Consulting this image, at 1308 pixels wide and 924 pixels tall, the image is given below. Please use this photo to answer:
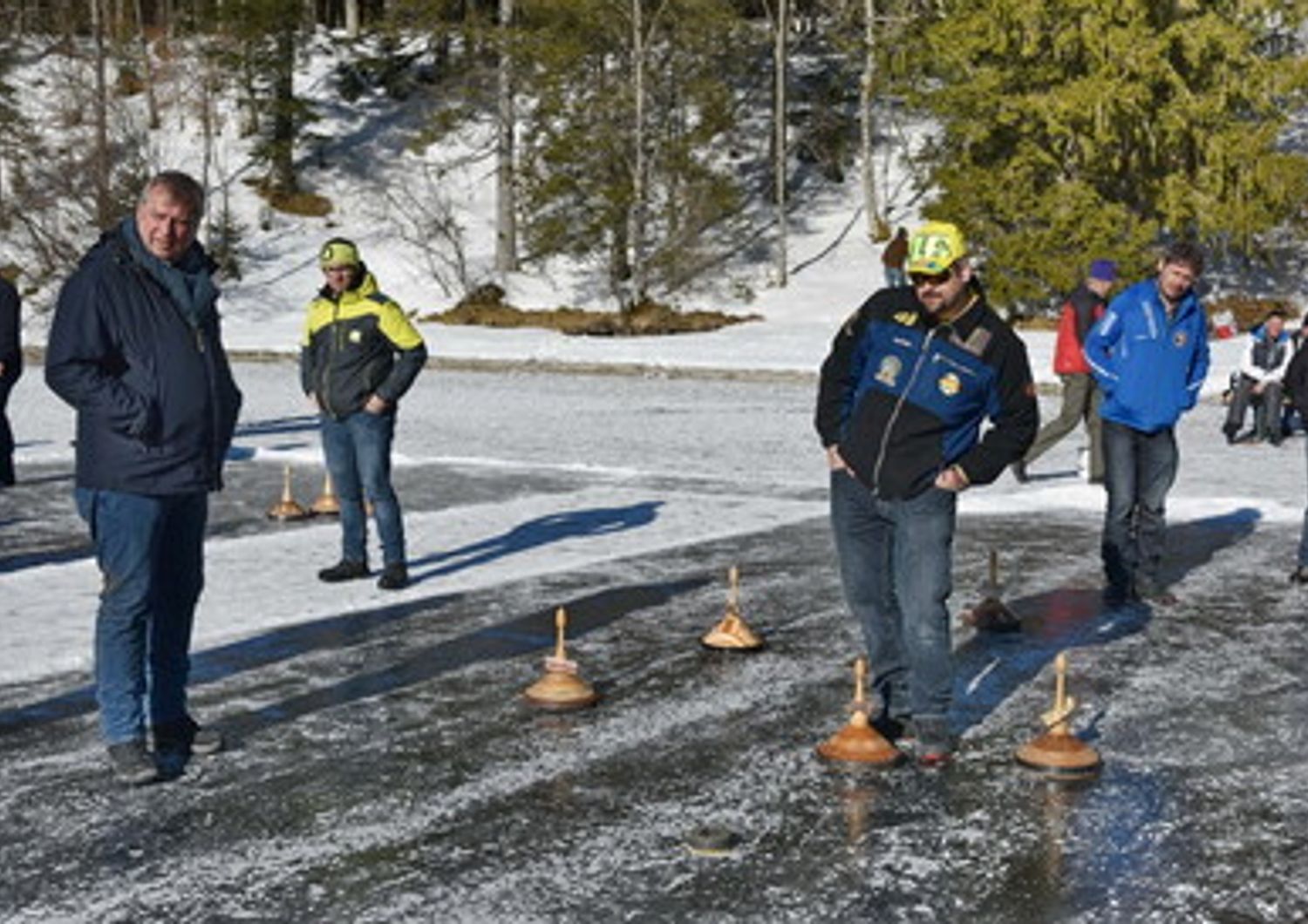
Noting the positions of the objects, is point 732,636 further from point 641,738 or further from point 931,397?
point 931,397

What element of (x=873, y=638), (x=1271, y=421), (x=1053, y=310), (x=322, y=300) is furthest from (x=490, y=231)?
(x=873, y=638)

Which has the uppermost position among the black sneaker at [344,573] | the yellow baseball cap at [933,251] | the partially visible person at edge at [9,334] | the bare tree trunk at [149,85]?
the bare tree trunk at [149,85]

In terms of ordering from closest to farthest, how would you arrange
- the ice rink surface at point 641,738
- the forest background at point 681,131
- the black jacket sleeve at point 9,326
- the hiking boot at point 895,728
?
the ice rink surface at point 641,738 → the hiking boot at point 895,728 → the black jacket sleeve at point 9,326 → the forest background at point 681,131

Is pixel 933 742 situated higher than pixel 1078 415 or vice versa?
pixel 933 742

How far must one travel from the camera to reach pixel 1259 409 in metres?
20.9

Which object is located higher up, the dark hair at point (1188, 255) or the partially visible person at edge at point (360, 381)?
the dark hair at point (1188, 255)

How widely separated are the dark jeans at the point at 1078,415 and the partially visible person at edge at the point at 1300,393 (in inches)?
147

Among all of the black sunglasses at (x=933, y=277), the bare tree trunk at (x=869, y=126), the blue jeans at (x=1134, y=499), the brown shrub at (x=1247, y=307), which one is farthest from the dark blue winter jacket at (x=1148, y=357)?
the bare tree trunk at (x=869, y=126)

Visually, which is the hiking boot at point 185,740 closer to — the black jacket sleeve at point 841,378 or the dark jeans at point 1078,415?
the black jacket sleeve at point 841,378

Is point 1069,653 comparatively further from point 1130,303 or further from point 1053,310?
point 1053,310

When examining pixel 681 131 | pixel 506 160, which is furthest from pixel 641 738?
pixel 681 131

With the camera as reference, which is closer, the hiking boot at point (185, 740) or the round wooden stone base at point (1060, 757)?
the round wooden stone base at point (1060, 757)

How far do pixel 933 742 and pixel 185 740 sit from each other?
8.92ft

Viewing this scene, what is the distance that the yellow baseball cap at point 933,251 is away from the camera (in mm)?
6961
